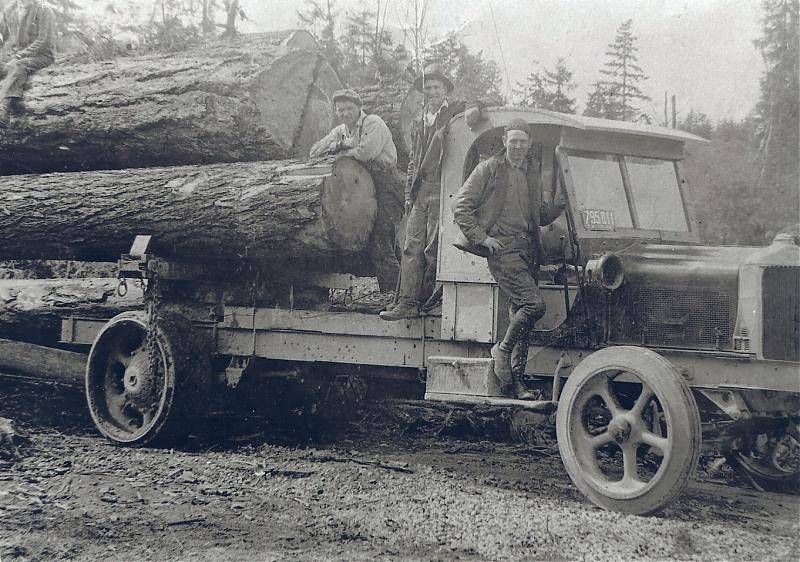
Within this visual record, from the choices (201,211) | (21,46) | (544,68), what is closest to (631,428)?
(201,211)

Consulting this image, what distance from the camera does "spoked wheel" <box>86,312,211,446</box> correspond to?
Result: 614cm

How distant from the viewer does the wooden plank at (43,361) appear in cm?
686

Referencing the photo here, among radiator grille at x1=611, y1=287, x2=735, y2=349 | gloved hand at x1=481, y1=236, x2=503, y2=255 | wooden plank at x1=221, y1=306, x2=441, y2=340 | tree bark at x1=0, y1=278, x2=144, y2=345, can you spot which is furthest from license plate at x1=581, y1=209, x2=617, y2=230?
tree bark at x1=0, y1=278, x2=144, y2=345

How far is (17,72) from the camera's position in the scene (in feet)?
23.5

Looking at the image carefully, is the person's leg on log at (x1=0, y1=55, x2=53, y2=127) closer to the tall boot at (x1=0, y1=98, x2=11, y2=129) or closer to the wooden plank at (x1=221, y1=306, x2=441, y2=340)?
the tall boot at (x1=0, y1=98, x2=11, y2=129)

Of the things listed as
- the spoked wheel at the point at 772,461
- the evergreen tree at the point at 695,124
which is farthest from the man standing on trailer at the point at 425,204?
the evergreen tree at the point at 695,124

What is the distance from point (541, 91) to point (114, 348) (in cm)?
989

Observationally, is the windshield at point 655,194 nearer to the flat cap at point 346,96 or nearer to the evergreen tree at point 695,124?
the flat cap at point 346,96

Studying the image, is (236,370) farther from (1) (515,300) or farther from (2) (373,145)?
(1) (515,300)

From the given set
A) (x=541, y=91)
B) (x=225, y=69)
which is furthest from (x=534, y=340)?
(x=541, y=91)

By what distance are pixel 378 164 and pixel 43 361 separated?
139 inches

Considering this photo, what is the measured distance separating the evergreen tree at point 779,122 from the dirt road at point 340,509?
10.7 m

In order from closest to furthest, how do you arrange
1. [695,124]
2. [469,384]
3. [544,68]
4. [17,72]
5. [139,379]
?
[469,384]
[139,379]
[17,72]
[544,68]
[695,124]

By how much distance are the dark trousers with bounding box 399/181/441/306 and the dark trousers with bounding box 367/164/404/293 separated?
1.79 ft
